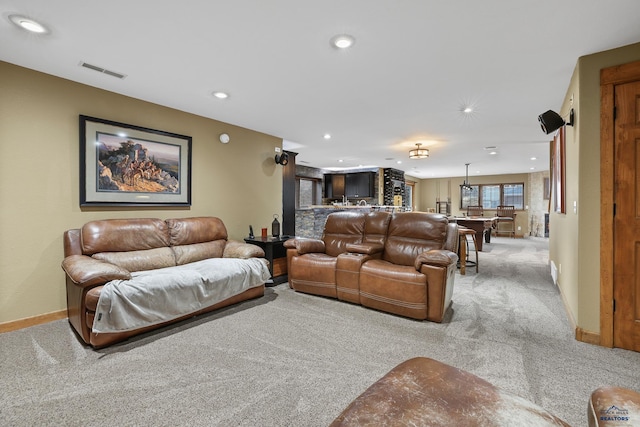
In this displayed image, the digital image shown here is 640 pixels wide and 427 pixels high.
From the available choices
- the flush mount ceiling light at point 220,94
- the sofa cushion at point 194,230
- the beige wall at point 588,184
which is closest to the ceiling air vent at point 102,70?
the flush mount ceiling light at point 220,94

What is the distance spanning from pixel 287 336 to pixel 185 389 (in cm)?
94

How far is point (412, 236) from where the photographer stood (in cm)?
369

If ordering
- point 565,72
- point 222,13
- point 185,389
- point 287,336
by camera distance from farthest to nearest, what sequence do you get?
point 565,72 < point 287,336 < point 222,13 < point 185,389

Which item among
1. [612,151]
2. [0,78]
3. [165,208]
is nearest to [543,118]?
[612,151]

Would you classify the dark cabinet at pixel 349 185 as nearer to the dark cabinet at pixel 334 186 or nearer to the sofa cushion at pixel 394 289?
the dark cabinet at pixel 334 186

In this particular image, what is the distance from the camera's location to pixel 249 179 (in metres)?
4.96

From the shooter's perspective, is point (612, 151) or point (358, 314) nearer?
point (612, 151)

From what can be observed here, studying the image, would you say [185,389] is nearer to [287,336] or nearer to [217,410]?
[217,410]

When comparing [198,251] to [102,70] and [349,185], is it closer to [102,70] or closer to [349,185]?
[102,70]

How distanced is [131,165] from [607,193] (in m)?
4.68

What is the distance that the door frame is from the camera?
2367 millimetres

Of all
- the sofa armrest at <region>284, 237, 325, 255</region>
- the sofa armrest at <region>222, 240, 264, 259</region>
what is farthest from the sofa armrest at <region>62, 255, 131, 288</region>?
the sofa armrest at <region>284, 237, 325, 255</region>

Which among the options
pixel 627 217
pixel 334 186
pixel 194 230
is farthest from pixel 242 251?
pixel 334 186

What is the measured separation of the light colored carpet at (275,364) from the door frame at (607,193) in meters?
0.29
